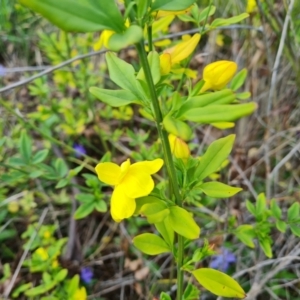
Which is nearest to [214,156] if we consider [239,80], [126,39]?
[126,39]

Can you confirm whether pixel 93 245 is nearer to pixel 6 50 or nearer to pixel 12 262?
pixel 12 262

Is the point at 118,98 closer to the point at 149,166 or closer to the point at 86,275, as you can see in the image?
the point at 149,166

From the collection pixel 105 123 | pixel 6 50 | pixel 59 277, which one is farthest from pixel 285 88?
pixel 6 50

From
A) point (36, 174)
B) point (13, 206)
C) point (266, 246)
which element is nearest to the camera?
point (266, 246)

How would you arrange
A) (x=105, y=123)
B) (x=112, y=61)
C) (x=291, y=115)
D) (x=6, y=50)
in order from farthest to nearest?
(x=6, y=50) < (x=105, y=123) < (x=291, y=115) < (x=112, y=61)

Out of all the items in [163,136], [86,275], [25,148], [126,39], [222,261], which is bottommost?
[86,275]

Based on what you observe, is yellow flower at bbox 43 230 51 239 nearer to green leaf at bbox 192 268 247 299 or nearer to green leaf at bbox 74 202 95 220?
green leaf at bbox 74 202 95 220

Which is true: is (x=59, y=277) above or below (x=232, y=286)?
below
